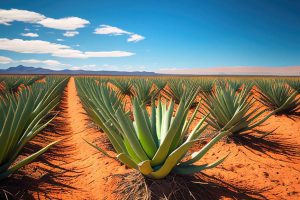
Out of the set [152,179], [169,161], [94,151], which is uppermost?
[169,161]

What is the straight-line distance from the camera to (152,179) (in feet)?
7.12

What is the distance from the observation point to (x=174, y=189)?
2109 millimetres

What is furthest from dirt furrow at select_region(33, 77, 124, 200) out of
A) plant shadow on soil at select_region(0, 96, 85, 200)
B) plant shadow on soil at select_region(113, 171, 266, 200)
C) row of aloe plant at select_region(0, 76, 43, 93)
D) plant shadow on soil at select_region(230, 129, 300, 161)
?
row of aloe plant at select_region(0, 76, 43, 93)

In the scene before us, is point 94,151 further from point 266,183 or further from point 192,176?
point 266,183

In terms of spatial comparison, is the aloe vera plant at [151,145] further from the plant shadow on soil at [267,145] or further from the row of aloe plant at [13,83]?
the row of aloe plant at [13,83]

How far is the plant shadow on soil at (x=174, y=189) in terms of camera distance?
2088 mm

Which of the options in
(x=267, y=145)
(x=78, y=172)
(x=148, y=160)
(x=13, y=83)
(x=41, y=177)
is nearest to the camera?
(x=148, y=160)

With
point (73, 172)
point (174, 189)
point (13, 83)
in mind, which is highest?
point (13, 83)

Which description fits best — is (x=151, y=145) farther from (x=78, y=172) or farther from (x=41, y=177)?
(x=41, y=177)

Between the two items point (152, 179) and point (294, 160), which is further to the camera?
point (294, 160)

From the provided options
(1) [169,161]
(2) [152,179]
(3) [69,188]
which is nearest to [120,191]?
(2) [152,179]

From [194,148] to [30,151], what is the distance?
244cm

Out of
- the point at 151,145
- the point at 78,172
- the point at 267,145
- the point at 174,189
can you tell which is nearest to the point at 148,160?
the point at 151,145

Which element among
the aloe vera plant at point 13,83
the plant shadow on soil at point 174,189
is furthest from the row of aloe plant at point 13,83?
the plant shadow on soil at point 174,189
